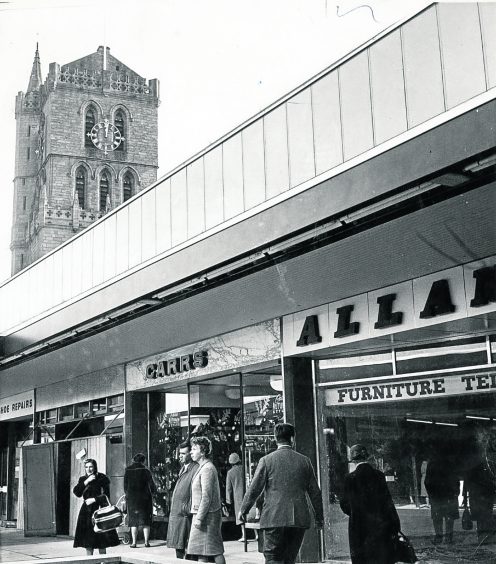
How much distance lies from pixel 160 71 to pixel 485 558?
19.7 feet

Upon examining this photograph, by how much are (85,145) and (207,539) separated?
7726 centimetres

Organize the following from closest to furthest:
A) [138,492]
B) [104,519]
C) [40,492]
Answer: [104,519], [138,492], [40,492]

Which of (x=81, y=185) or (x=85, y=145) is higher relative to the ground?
(x=85, y=145)

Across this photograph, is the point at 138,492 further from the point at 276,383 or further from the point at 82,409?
the point at 82,409

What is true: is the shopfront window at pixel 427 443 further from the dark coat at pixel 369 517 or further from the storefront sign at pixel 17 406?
the storefront sign at pixel 17 406

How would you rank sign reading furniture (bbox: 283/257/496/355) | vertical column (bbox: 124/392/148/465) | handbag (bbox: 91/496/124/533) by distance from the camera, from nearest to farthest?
sign reading furniture (bbox: 283/257/496/355) < handbag (bbox: 91/496/124/533) < vertical column (bbox: 124/392/148/465)

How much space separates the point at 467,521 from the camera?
9172mm

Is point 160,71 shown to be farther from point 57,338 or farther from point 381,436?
point 57,338

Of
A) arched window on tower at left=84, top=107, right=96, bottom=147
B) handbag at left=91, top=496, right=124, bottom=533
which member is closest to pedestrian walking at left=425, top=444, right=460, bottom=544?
handbag at left=91, top=496, right=124, bottom=533

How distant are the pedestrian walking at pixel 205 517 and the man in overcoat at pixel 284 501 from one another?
1.27 metres

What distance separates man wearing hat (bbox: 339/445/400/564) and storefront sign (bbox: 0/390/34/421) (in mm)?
14820

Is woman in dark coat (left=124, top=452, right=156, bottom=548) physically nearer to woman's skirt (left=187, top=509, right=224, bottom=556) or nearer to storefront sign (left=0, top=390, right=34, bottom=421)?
woman's skirt (left=187, top=509, right=224, bottom=556)

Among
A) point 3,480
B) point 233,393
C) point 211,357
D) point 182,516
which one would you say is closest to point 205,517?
point 182,516

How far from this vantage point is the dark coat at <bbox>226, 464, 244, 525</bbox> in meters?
13.0
